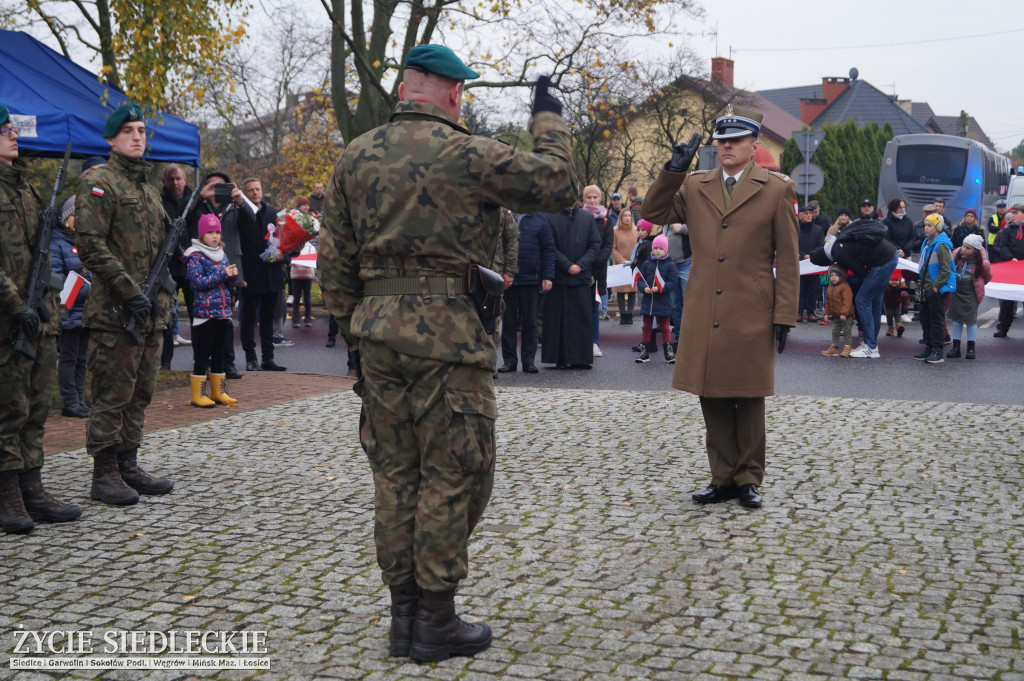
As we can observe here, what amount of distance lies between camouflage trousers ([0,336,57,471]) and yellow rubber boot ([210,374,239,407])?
3.80 metres

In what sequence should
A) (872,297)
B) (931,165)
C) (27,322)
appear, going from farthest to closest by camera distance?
(931,165) → (872,297) → (27,322)

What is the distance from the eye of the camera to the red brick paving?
8633 mm

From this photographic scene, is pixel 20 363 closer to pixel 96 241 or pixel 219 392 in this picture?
pixel 96 241

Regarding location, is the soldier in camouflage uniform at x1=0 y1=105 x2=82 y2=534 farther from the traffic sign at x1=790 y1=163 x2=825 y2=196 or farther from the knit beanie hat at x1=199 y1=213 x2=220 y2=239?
the traffic sign at x1=790 y1=163 x2=825 y2=196

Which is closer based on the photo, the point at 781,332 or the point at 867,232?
the point at 781,332

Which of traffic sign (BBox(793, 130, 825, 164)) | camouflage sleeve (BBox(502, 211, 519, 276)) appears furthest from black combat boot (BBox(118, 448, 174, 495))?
traffic sign (BBox(793, 130, 825, 164))

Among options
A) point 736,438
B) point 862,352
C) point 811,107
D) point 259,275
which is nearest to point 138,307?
point 736,438

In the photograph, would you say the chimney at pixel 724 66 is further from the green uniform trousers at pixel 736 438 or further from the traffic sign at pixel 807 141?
the green uniform trousers at pixel 736 438

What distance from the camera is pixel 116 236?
6391mm

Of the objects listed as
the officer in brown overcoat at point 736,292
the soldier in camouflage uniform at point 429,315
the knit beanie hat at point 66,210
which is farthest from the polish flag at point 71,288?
the soldier in camouflage uniform at point 429,315

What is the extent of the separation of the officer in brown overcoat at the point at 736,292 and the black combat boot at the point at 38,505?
138 inches

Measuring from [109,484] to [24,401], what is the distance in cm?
85

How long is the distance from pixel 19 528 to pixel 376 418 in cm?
273

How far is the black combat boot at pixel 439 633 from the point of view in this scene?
13.0ft
